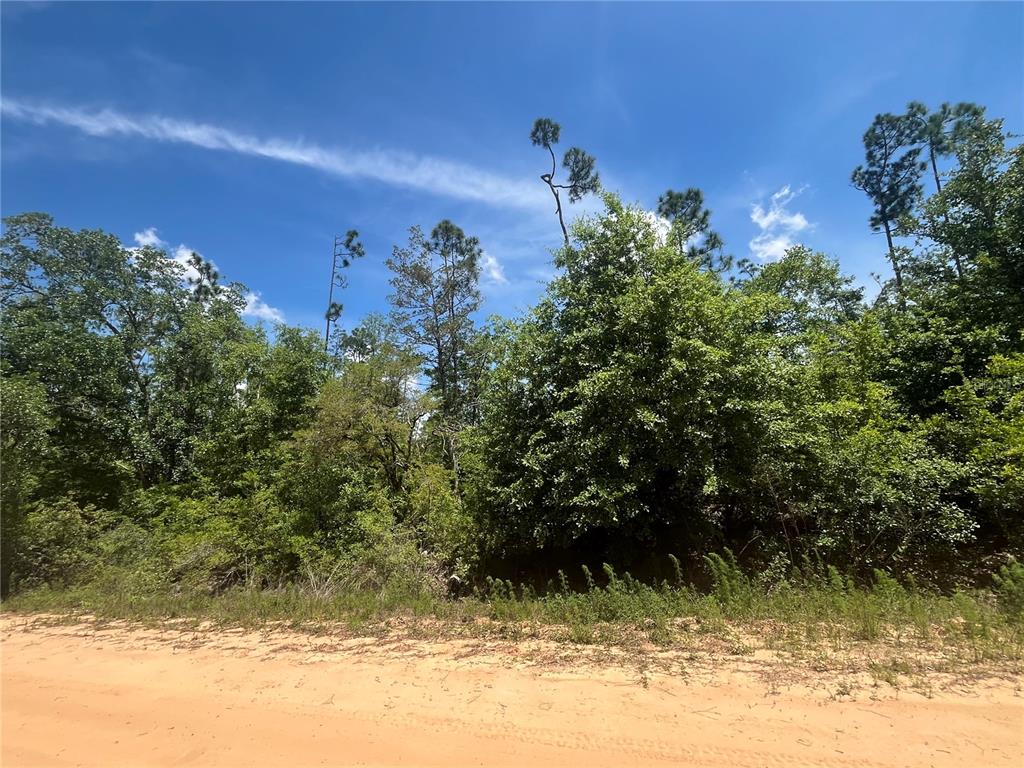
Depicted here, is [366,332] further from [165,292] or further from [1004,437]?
[1004,437]

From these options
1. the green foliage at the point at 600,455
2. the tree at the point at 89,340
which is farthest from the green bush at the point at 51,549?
the tree at the point at 89,340

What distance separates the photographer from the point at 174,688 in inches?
233

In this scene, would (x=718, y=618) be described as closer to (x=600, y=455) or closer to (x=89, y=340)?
(x=600, y=455)

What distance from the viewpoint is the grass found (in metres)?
5.04

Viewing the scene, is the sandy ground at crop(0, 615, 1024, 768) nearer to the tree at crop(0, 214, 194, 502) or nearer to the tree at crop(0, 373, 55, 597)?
the tree at crop(0, 373, 55, 597)

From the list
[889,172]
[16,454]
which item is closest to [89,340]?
[16,454]

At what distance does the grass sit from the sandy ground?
1.61 feet

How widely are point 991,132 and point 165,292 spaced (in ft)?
95.3

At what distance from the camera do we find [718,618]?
638 cm

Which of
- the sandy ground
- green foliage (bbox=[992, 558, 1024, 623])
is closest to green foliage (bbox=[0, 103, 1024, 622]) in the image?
green foliage (bbox=[992, 558, 1024, 623])

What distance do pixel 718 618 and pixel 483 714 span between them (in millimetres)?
3424

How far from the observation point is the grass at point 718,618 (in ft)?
16.5

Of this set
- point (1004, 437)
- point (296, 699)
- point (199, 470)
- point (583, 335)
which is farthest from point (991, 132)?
point (199, 470)

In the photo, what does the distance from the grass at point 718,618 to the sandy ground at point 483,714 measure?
19.3 inches
